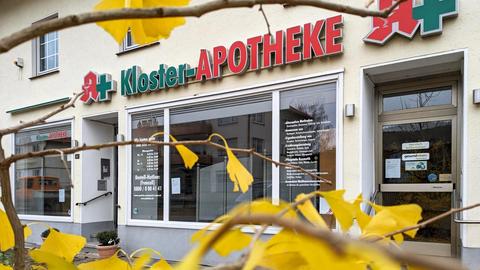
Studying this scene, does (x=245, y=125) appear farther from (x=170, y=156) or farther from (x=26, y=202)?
(x=26, y=202)

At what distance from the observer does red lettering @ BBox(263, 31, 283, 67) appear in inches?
196

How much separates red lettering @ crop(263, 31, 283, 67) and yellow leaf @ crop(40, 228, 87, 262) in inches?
173

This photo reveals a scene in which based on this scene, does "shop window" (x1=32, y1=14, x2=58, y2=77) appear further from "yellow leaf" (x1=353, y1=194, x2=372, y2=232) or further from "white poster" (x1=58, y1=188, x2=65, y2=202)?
"yellow leaf" (x1=353, y1=194, x2=372, y2=232)

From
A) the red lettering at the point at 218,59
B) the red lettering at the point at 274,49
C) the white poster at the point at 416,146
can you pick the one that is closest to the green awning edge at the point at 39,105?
the red lettering at the point at 218,59

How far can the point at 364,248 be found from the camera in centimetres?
27

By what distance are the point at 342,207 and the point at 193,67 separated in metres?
5.50

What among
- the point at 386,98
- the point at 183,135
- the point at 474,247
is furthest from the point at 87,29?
the point at 474,247

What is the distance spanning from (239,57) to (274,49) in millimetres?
571

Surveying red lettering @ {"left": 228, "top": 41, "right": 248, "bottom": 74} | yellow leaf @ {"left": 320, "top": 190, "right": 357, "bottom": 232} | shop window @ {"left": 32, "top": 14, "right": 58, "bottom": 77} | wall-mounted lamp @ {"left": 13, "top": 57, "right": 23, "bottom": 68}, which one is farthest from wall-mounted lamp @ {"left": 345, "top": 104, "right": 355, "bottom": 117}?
wall-mounted lamp @ {"left": 13, "top": 57, "right": 23, "bottom": 68}

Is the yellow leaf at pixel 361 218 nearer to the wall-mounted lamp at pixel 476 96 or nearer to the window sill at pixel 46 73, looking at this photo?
the wall-mounted lamp at pixel 476 96

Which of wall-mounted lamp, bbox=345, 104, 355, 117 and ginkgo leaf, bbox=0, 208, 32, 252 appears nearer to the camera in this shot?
ginkgo leaf, bbox=0, 208, 32, 252

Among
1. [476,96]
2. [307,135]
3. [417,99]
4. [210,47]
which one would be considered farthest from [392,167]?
[210,47]

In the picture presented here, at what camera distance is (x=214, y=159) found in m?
5.63

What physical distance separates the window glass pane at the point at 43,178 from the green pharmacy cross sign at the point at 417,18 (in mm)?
6124
